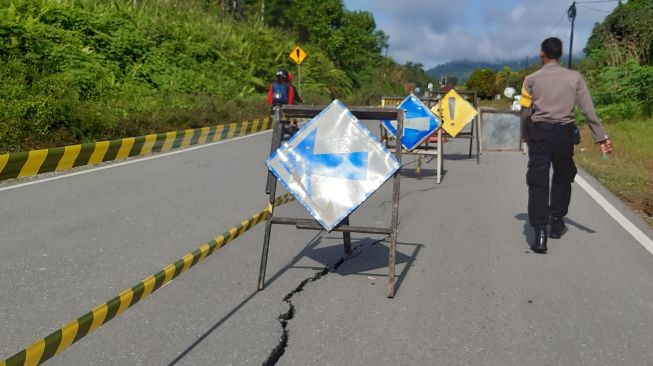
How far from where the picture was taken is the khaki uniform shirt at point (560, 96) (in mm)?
6441

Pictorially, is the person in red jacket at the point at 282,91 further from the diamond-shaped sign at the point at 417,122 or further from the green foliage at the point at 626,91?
the green foliage at the point at 626,91

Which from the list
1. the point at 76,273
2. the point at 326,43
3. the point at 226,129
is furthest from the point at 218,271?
the point at 326,43

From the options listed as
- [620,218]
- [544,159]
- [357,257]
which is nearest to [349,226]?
[357,257]

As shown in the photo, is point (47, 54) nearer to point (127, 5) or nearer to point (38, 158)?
point (127, 5)

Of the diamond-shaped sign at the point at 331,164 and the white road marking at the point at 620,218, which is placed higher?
the diamond-shaped sign at the point at 331,164

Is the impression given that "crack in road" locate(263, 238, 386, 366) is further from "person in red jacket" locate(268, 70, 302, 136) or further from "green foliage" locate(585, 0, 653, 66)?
"green foliage" locate(585, 0, 653, 66)

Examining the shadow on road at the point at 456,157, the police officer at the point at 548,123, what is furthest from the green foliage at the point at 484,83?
the police officer at the point at 548,123

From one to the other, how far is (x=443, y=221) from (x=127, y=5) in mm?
25207

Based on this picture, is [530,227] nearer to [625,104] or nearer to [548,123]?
[548,123]

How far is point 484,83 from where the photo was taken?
74.7 metres

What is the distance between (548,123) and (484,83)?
232 ft

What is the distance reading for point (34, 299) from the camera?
15.9ft

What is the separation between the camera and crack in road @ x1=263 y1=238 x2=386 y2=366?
3.94 m

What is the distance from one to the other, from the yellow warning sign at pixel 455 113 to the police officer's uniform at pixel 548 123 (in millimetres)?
7222
